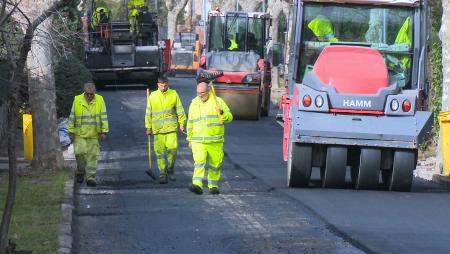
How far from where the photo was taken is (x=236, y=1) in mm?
57062

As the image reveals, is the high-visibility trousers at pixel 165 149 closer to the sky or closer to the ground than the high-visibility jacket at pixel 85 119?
closer to the ground

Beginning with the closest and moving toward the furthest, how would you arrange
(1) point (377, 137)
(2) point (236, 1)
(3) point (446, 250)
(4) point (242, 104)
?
(3) point (446, 250) < (1) point (377, 137) < (4) point (242, 104) < (2) point (236, 1)

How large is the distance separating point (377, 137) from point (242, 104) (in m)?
15.6

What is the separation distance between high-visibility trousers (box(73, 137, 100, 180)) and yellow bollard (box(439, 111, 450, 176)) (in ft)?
19.3

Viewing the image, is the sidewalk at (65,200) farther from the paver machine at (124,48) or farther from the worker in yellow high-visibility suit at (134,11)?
the worker in yellow high-visibility suit at (134,11)

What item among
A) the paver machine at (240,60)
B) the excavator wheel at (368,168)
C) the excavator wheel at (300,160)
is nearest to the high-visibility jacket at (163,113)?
the excavator wheel at (300,160)

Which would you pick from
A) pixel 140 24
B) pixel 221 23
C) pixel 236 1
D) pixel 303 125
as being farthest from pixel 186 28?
pixel 303 125

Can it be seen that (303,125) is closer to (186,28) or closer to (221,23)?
(221,23)

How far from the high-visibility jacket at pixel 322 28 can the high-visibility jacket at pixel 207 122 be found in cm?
256

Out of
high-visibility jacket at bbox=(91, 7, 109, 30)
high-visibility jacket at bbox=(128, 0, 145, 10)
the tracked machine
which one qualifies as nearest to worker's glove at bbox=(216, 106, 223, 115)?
high-visibility jacket at bbox=(91, 7, 109, 30)

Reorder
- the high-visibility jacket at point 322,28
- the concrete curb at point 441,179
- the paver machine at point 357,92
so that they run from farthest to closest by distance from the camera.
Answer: the concrete curb at point 441,179 < the high-visibility jacket at point 322,28 < the paver machine at point 357,92

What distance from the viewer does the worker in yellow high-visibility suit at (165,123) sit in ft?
54.1

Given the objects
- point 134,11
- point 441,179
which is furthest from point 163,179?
point 134,11

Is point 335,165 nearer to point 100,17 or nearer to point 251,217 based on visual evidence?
point 251,217
